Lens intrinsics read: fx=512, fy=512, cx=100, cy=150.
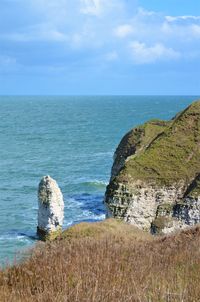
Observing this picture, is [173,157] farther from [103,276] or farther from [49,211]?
[103,276]

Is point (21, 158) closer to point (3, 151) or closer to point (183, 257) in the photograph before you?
point (3, 151)

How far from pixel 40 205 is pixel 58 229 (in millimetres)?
3035

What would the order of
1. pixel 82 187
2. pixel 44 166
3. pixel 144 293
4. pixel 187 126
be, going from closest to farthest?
pixel 144 293 < pixel 187 126 < pixel 82 187 < pixel 44 166

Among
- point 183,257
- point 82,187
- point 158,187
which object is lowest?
point 82,187

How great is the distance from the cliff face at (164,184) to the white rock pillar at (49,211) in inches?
273

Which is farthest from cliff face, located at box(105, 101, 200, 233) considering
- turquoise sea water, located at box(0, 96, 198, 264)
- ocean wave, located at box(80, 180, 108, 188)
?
ocean wave, located at box(80, 180, 108, 188)

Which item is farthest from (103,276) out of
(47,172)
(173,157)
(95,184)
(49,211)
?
(47,172)

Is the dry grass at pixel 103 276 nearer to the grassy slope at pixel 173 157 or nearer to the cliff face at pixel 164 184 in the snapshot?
the cliff face at pixel 164 184

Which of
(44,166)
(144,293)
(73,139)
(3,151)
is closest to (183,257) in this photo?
(144,293)

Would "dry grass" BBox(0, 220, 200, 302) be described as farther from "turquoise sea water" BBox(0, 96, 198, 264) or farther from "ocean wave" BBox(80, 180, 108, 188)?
"ocean wave" BBox(80, 180, 108, 188)

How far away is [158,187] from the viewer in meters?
43.2

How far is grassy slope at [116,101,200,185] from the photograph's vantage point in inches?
1726


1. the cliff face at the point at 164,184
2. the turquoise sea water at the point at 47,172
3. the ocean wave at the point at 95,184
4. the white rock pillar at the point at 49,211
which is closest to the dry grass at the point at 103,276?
the turquoise sea water at the point at 47,172

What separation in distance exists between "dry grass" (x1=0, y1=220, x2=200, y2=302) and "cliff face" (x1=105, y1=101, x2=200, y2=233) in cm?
2718
